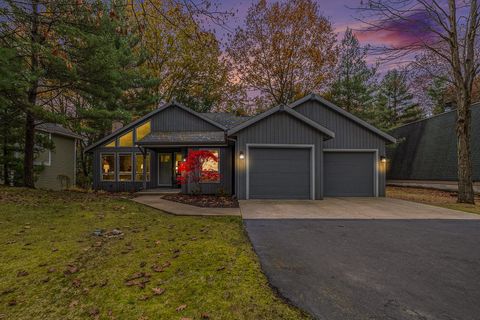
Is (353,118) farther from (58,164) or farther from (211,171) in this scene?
(58,164)

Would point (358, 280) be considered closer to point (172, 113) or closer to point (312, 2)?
Answer: point (172, 113)

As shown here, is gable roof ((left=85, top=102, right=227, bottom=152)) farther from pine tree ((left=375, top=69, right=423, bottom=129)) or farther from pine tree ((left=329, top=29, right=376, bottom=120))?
pine tree ((left=375, top=69, right=423, bottom=129))

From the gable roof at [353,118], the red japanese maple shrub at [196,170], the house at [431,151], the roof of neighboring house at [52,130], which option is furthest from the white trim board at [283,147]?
the roof of neighboring house at [52,130]

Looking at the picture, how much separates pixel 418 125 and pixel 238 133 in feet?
57.3

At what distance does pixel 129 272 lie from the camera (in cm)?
344

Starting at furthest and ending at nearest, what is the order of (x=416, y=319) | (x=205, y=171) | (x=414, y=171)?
(x=414, y=171)
(x=205, y=171)
(x=416, y=319)

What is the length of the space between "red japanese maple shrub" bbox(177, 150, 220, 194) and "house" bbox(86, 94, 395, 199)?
0.27 m

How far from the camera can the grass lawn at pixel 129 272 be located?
2566mm

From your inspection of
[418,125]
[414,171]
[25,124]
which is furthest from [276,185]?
[418,125]

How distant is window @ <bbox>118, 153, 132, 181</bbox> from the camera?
14.9 m

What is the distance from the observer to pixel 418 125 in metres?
20.1

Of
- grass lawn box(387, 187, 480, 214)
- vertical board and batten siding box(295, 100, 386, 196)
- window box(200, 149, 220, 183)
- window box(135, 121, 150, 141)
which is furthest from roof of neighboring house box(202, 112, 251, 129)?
grass lawn box(387, 187, 480, 214)

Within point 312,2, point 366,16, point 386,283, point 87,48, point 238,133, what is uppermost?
point 312,2

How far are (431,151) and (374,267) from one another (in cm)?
1855
